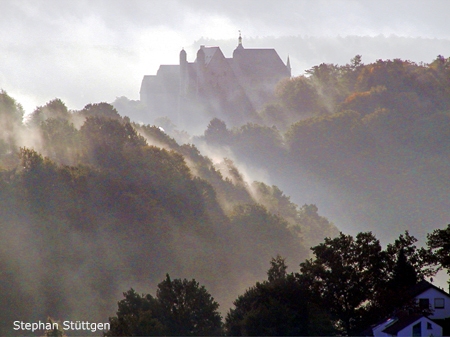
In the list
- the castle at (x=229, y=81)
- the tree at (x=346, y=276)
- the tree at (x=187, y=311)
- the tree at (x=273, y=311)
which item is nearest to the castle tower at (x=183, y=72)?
the castle at (x=229, y=81)

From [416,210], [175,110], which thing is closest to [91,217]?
[416,210]

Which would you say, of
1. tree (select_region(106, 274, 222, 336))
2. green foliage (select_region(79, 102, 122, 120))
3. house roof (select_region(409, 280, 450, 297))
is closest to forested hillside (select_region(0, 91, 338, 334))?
green foliage (select_region(79, 102, 122, 120))

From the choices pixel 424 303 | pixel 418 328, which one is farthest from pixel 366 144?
pixel 418 328

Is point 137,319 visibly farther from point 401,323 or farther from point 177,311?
point 401,323

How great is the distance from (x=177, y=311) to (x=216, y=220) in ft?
76.1

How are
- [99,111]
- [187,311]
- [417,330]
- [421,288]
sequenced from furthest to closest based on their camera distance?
[99,111] → [187,311] → [421,288] → [417,330]

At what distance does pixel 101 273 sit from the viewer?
51.8 m

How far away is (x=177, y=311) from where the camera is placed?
40.9 m

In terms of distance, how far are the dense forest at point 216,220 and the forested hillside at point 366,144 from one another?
225 mm

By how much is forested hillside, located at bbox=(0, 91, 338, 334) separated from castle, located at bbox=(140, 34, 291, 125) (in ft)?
250

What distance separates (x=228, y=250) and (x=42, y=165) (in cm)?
1265

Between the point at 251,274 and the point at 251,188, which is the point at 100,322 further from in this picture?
the point at 251,188

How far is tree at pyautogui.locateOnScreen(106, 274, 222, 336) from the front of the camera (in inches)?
1570

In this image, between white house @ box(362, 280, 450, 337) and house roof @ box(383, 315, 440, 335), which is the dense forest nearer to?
white house @ box(362, 280, 450, 337)
